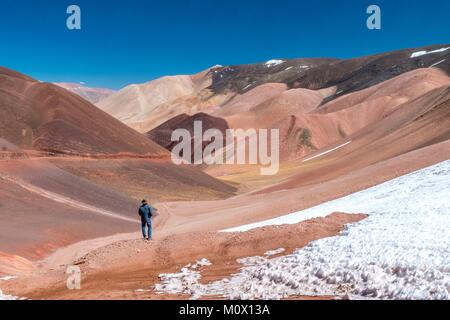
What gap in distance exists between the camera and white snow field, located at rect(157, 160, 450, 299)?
32.3ft

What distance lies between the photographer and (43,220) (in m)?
24.3

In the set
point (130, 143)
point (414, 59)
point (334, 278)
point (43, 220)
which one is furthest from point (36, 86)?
point (414, 59)

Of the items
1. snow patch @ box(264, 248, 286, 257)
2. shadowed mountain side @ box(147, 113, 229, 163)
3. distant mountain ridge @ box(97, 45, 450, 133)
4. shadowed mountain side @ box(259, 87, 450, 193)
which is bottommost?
snow patch @ box(264, 248, 286, 257)

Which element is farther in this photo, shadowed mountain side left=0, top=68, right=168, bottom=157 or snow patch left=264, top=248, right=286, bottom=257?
shadowed mountain side left=0, top=68, right=168, bottom=157

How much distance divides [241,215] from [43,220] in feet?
32.0

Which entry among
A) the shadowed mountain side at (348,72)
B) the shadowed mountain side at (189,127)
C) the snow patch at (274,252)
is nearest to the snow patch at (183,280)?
the snow patch at (274,252)

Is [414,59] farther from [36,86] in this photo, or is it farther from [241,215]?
[241,215]

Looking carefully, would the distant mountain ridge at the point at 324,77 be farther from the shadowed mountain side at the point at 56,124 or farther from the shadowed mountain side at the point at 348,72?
the shadowed mountain side at the point at 56,124

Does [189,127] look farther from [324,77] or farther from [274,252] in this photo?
[274,252]

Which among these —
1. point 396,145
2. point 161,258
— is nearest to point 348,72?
point 396,145

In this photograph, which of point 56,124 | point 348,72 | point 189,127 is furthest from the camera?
point 348,72

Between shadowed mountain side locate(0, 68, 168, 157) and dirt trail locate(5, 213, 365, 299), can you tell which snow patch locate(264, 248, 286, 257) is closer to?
dirt trail locate(5, 213, 365, 299)

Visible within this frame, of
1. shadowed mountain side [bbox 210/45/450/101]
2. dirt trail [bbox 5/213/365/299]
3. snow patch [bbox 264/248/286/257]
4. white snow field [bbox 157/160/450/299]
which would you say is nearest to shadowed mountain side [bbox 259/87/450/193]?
white snow field [bbox 157/160/450/299]

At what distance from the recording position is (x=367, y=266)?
10883mm
